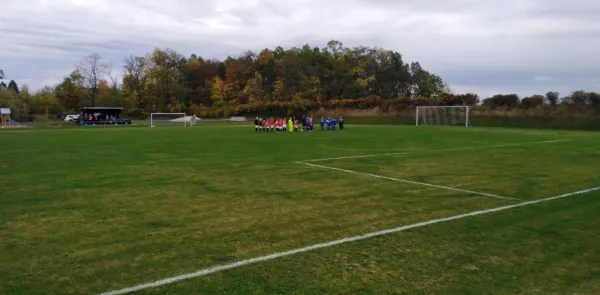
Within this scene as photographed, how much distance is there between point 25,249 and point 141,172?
7.10 metres

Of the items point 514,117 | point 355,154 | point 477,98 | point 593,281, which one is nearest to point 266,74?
point 477,98

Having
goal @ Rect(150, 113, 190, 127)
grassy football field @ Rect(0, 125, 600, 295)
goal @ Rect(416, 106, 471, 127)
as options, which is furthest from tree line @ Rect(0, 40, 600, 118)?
grassy football field @ Rect(0, 125, 600, 295)

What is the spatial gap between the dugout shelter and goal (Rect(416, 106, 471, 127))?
41894mm

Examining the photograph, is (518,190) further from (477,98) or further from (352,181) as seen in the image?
(477,98)

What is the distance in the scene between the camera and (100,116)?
65812mm

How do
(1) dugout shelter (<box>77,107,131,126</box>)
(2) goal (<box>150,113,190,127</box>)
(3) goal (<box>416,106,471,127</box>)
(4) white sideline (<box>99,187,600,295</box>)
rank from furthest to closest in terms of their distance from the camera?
(1) dugout shelter (<box>77,107,131,126</box>) → (2) goal (<box>150,113,190,127</box>) → (3) goal (<box>416,106,471,127</box>) → (4) white sideline (<box>99,187,600,295</box>)

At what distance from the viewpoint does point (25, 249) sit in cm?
551

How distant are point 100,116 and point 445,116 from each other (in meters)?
48.2

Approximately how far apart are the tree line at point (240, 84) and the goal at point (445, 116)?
89.8 feet

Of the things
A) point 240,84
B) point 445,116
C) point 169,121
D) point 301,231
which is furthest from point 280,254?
point 240,84

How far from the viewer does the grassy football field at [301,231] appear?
4488 mm

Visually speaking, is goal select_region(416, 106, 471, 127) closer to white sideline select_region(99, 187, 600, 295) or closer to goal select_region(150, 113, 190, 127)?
goal select_region(150, 113, 190, 127)

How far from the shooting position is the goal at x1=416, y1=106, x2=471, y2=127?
51.2 m

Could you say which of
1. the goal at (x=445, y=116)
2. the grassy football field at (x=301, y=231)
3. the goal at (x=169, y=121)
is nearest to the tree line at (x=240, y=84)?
the goal at (x=169, y=121)
